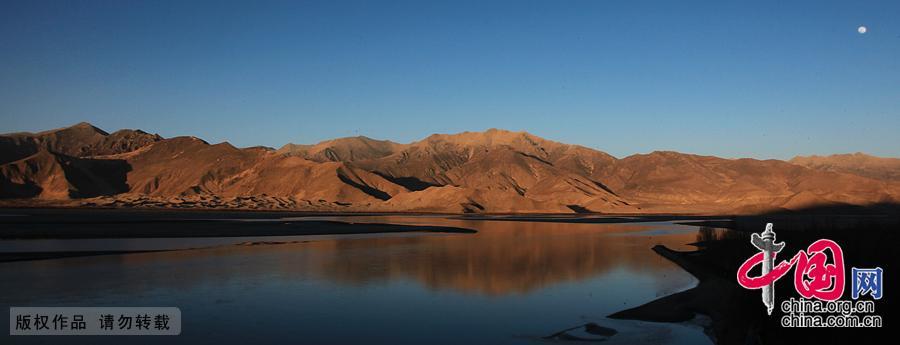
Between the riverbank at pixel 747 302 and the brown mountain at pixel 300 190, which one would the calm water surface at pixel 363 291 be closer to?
the riverbank at pixel 747 302

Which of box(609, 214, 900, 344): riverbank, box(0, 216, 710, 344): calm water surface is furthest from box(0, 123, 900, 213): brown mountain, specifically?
box(609, 214, 900, 344): riverbank

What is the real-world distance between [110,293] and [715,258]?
2456cm

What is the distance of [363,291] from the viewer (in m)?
22.5

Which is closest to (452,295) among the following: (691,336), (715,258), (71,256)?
(691,336)

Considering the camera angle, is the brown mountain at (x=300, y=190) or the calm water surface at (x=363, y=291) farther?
the brown mountain at (x=300, y=190)

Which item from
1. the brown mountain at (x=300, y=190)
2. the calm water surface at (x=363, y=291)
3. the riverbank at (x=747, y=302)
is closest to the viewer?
the riverbank at (x=747, y=302)

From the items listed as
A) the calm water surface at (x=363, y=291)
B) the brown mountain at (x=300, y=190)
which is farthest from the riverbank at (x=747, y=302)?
the brown mountain at (x=300, y=190)

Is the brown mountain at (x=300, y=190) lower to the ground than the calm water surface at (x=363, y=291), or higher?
higher

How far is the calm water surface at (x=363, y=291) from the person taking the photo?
15969 mm

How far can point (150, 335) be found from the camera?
49.9 feet

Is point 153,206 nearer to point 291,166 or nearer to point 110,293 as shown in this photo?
point 291,166

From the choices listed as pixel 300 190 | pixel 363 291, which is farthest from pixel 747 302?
pixel 300 190

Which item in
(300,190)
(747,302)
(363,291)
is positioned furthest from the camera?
(300,190)

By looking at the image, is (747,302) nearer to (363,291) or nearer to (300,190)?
(363,291)
